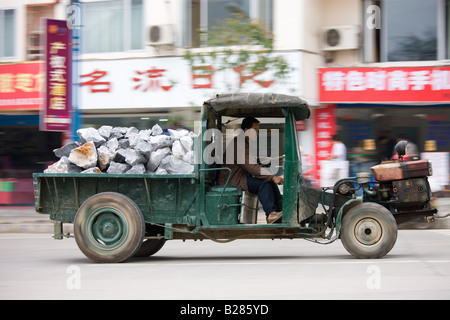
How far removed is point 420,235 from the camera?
39.0ft

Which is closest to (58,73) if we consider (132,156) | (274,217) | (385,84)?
(385,84)

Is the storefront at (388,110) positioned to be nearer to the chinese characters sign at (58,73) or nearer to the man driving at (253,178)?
the chinese characters sign at (58,73)

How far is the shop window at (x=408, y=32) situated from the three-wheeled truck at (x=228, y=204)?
10.0 metres

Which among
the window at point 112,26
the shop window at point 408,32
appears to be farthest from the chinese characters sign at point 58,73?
the shop window at point 408,32

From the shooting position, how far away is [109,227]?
8242mm

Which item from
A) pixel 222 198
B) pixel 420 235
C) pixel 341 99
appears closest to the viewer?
pixel 222 198

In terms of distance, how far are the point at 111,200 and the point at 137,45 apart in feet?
36.9

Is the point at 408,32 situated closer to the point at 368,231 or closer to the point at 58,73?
the point at 58,73

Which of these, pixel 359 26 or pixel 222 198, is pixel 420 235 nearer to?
pixel 222 198

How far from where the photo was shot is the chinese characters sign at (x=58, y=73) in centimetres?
1602

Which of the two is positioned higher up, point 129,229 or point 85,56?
point 85,56

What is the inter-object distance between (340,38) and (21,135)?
9580 millimetres

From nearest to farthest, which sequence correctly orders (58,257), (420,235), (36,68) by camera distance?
(58,257) < (420,235) < (36,68)

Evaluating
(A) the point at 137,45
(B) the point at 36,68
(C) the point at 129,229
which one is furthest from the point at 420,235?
(B) the point at 36,68
